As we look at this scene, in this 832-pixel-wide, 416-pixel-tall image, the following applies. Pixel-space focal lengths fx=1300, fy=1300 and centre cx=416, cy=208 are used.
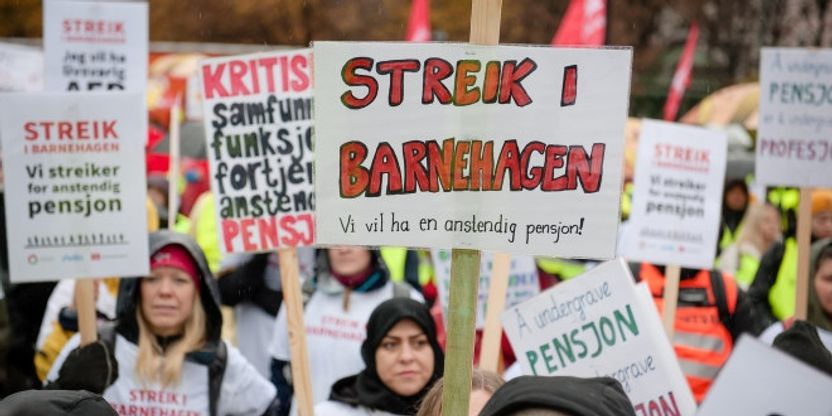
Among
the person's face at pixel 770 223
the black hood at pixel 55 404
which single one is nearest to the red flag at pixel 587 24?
the person's face at pixel 770 223

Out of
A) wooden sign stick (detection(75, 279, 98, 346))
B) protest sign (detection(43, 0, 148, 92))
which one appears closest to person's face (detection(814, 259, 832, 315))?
wooden sign stick (detection(75, 279, 98, 346))

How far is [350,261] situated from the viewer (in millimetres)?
6301

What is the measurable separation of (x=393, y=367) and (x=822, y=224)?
3510 millimetres

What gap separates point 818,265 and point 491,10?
354 cm

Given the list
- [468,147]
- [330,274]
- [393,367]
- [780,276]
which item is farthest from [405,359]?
[780,276]

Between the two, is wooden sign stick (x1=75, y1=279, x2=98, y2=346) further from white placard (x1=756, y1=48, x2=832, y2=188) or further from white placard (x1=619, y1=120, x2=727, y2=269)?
white placard (x1=756, y1=48, x2=832, y2=188)

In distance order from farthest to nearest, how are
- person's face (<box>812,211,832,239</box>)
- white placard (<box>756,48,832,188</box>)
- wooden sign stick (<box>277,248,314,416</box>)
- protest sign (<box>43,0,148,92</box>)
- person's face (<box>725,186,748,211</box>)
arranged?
person's face (<box>725,186,748,211</box>)
person's face (<box>812,211,832,239</box>)
protest sign (<box>43,0,148,92</box>)
white placard (<box>756,48,832,188</box>)
wooden sign stick (<box>277,248,314,416</box>)

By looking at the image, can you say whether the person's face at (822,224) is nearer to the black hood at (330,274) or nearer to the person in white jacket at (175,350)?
the black hood at (330,274)

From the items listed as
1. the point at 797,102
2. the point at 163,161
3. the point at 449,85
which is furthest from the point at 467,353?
the point at 163,161

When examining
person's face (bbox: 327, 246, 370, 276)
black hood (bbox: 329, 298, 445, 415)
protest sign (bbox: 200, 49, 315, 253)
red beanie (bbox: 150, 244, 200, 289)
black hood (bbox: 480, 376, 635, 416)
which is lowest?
black hood (bbox: 329, 298, 445, 415)

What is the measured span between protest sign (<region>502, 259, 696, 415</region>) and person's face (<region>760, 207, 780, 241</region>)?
4825 mm

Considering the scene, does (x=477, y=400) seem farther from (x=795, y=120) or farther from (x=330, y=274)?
(x=795, y=120)

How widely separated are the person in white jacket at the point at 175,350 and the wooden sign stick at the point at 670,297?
69.7 inches

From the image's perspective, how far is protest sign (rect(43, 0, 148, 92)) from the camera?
7.40 metres
